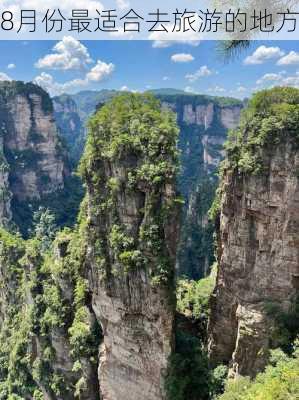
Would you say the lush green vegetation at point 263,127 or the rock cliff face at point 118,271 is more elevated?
the lush green vegetation at point 263,127

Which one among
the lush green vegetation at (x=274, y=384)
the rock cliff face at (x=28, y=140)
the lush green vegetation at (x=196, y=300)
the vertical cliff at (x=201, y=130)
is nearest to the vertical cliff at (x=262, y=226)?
the lush green vegetation at (x=274, y=384)

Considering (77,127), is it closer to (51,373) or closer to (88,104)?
(88,104)

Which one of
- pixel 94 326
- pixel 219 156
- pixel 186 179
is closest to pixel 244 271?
pixel 94 326

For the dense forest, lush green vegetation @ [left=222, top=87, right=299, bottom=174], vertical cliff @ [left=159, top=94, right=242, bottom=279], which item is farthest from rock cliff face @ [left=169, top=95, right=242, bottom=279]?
lush green vegetation @ [left=222, top=87, right=299, bottom=174]

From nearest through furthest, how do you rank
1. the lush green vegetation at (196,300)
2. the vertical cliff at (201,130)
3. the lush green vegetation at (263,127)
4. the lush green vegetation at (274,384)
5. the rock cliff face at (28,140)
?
the lush green vegetation at (274,384)
the lush green vegetation at (263,127)
the lush green vegetation at (196,300)
the rock cliff face at (28,140)
the vertical cliff at (201,130)

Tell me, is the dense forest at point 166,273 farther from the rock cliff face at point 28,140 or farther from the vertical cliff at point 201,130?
the vertical cliff at point 201,130

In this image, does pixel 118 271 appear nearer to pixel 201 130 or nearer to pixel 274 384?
pixel 274 384

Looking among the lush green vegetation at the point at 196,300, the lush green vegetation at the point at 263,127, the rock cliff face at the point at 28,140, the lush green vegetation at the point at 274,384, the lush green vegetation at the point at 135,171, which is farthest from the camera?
the rock cliff face at the point at 28,140
